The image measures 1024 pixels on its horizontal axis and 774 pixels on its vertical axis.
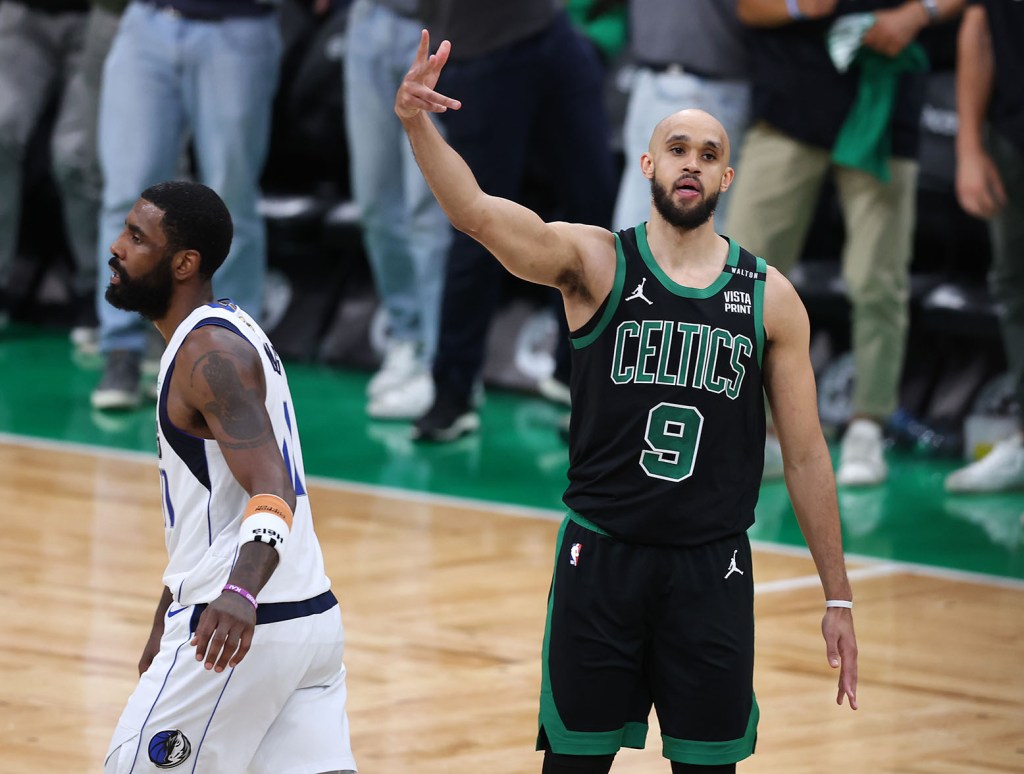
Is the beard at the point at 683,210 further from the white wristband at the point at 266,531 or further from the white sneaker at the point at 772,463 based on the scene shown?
the white sneaker at the point at 772,463

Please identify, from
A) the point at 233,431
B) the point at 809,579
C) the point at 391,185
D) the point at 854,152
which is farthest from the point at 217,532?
the point at 391,185

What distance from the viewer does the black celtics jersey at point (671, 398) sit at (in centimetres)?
336

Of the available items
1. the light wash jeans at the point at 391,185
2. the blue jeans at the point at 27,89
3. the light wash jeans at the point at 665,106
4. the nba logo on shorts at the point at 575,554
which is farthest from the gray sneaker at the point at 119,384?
the nba logo on shorts at the point at 575,554

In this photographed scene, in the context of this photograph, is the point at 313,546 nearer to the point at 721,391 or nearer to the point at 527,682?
the point at 721,391

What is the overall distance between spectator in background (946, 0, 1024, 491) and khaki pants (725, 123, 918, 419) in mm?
314

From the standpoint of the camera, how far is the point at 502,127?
739 centimetres

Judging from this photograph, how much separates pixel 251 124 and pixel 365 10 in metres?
0.68

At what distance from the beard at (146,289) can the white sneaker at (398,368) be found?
5.14m

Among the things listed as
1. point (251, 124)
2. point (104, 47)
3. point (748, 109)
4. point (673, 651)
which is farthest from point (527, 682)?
point (104, 47)

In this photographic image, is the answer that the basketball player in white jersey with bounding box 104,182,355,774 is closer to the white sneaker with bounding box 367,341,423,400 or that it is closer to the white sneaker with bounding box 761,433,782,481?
the white sneaker with bounding box 761,433,782,481

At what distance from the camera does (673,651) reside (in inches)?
133

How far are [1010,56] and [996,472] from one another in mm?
1575

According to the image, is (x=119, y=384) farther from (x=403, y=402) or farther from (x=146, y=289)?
(x=146, y=289)

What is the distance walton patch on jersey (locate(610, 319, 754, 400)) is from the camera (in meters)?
3.35
